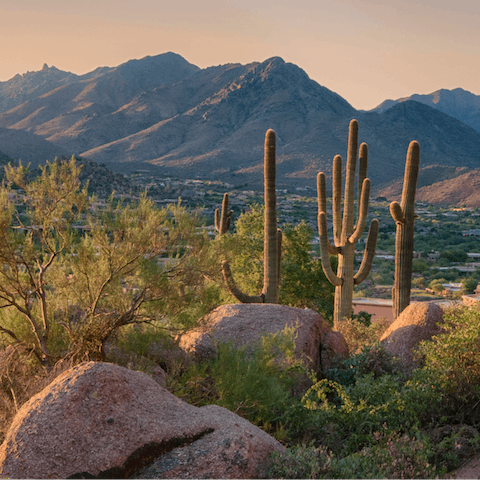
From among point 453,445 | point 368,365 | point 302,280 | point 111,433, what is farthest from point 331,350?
point 302,280

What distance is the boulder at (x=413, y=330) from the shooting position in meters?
9.55

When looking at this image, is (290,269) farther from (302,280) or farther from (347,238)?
(347,238)

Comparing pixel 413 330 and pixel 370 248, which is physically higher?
pixel 370 248

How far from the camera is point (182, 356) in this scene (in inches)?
334

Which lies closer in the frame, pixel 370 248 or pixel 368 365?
pixel 368 365

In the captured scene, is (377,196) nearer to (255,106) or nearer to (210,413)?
(255,106)

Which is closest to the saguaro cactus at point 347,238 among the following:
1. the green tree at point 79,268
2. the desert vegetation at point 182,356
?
the desert vegetation at point 182,356

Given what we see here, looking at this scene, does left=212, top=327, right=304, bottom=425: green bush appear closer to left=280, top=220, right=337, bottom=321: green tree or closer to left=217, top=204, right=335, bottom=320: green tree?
left=217, top=204, right=335, bottom=320: green tree

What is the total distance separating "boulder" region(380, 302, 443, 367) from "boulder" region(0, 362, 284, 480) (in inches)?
202

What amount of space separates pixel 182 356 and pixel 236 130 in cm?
14651

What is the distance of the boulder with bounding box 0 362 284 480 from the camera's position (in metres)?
4.48

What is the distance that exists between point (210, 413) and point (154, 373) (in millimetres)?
2605

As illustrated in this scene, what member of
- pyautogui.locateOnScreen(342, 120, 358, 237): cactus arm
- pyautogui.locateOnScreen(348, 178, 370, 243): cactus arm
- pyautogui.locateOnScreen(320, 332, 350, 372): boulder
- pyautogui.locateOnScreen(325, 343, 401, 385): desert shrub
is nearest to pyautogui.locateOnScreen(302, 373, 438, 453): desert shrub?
pyautogui.locateOnScreen(325, 343, 401, 385): desert shrub

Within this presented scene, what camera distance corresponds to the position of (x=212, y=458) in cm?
470
